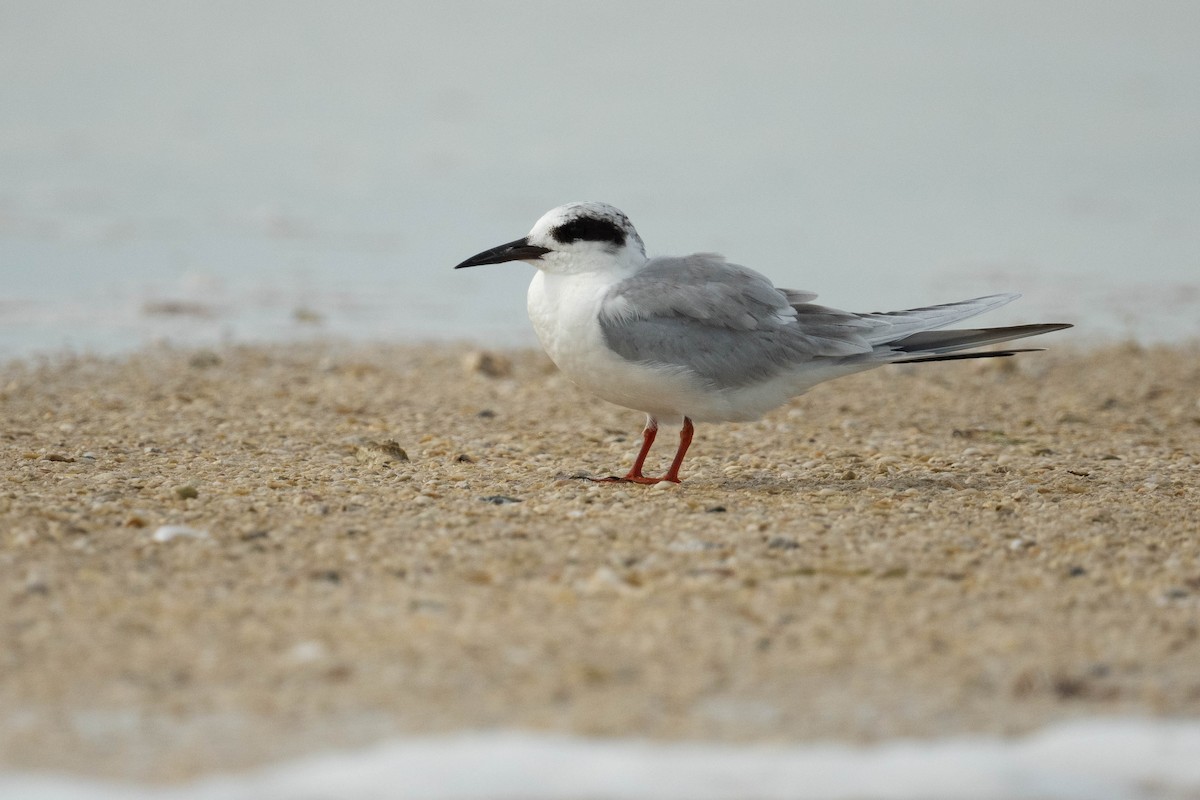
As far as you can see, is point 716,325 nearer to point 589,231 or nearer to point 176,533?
point 589,231

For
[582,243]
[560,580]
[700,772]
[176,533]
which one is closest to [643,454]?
[582,243]

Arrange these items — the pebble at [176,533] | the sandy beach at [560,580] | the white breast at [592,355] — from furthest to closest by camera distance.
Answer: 1. the white breast at [592,355]
2. the pebble at [176,533]
3. the sandy beach at [560,580]

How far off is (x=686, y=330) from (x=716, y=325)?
0.12m

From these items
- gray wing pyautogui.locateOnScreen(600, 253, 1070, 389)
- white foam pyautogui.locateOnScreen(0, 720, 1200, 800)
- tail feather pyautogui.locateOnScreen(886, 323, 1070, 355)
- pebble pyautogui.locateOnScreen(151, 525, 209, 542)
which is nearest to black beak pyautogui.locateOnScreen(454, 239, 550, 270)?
gray wing pyautogui.locateOnScreen(600, 253, 1070, 389)

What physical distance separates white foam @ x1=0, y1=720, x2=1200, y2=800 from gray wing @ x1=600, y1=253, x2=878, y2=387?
2.38 m

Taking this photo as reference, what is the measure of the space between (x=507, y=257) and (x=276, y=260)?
6565mm

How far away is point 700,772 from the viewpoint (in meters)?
2.69

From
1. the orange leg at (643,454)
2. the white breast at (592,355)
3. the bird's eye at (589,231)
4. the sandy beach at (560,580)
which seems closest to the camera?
the sandy beach at (560,580)

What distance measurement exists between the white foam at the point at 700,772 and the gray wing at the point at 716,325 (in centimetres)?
238

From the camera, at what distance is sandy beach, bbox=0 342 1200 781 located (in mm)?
2904

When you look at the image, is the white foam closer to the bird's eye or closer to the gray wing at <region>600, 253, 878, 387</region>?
the gray wing at <region>600, 253, 878, 387</region>

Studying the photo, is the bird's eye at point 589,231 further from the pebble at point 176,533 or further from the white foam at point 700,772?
the white foam at point 700,772

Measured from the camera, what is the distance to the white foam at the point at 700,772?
103 inches

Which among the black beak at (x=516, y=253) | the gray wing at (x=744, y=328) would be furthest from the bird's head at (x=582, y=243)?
the gray wing at (x=744, y=328)
